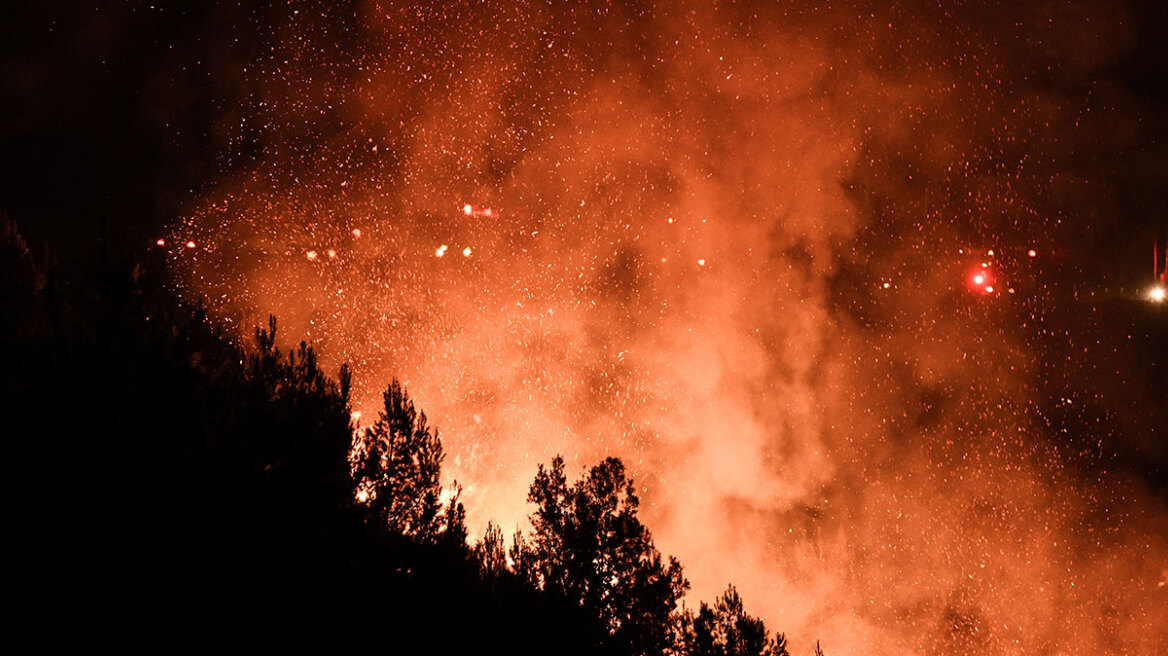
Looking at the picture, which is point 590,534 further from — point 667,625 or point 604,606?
point 667,625

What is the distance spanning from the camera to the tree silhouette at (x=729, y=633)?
55.2 feet

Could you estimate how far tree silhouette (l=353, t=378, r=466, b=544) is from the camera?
12.4 metres

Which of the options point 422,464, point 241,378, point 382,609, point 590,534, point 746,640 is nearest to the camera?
point 382,609

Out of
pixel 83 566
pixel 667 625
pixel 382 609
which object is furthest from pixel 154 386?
pixel 667 625

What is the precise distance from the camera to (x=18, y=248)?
8523 millimetres

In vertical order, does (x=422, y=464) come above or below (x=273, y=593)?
above

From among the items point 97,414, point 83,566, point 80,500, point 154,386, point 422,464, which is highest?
point 422,464

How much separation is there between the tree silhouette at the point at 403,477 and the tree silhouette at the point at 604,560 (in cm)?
300

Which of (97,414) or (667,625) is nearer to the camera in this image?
(97,414)

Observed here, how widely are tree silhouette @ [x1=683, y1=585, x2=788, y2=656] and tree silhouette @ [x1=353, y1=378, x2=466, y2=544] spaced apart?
696cm

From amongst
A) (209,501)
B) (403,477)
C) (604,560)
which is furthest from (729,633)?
(209,501)

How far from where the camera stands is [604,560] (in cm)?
1580

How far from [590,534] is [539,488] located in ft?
5.32

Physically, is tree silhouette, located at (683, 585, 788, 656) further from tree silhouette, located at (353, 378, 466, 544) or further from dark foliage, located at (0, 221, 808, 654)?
tree silhouette, located at (353, 378, 466, 544)
